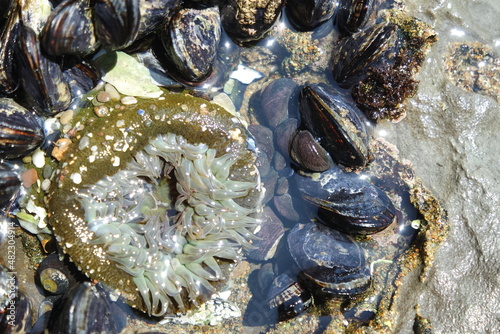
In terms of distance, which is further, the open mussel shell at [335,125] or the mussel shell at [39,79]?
the open mussel shell at [335,125]

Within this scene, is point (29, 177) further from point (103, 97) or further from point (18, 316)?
point (18, 316)

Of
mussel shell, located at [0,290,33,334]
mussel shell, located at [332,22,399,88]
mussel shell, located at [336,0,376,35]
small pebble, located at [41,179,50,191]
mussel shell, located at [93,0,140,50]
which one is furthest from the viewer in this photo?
mussel shell, located at [336,0,376,35]

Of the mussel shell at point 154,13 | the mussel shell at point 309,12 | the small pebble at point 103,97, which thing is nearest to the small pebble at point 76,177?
the small pebble at point 103,97

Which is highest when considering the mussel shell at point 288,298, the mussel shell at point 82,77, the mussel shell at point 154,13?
the mussel shell at point 154,13

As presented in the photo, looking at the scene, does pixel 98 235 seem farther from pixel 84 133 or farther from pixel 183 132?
pixel 183 132

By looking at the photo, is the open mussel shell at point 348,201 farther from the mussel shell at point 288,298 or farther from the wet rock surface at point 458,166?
the mussel shell at point 288,298

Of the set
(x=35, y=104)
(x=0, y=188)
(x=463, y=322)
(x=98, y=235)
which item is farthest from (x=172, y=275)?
(x=463, y=322)

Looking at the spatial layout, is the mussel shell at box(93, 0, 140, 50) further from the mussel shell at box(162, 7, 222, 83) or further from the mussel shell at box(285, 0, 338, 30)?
the mussel shell at box(285, 0, 338, 30)

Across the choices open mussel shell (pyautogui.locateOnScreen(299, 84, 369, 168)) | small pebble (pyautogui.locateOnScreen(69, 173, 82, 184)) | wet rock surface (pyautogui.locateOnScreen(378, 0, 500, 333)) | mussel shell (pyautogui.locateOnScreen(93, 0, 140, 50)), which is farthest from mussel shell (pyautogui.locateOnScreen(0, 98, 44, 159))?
wet rock surface (pyautogui.locateOnScreen(378, 0, 500, 333))
